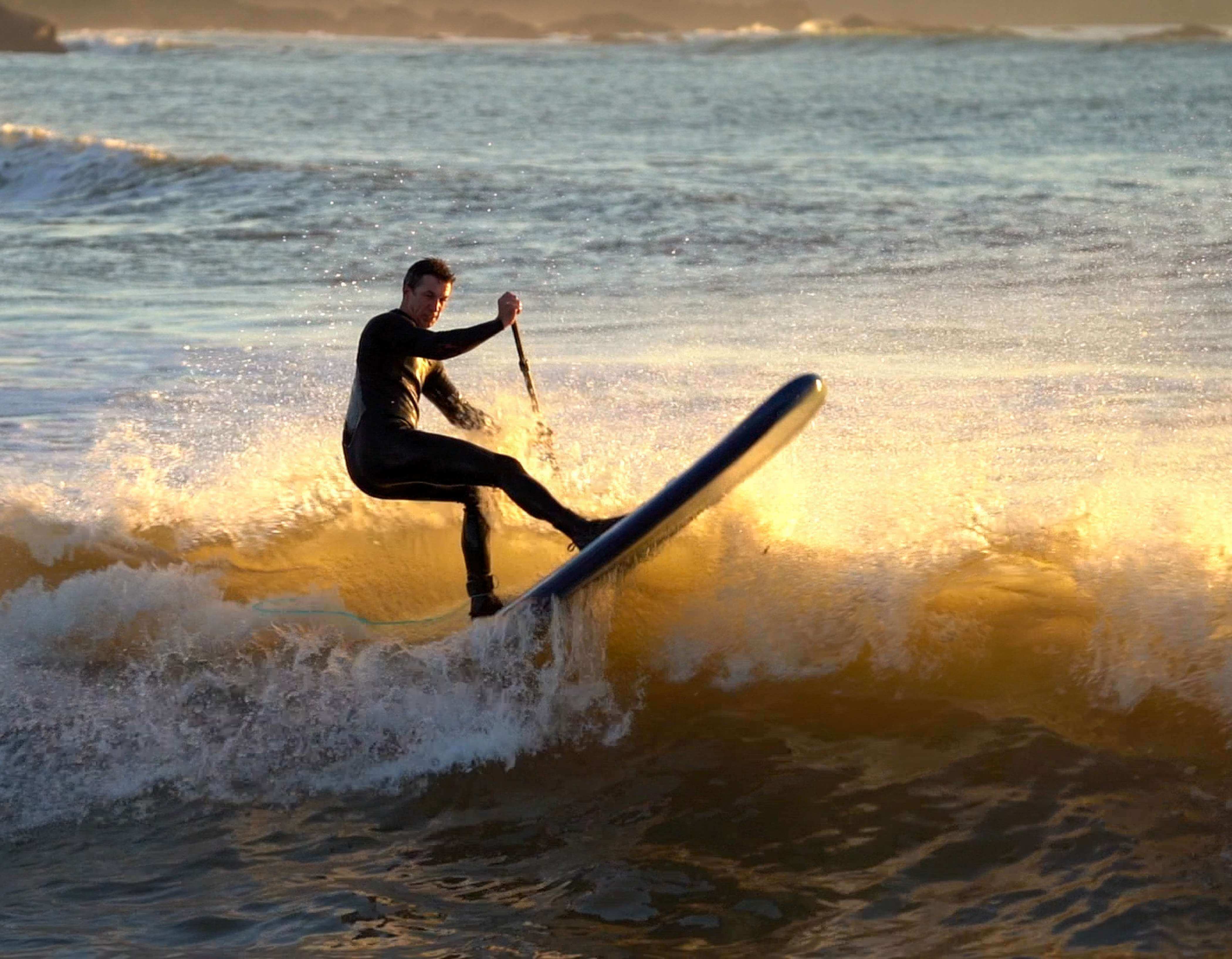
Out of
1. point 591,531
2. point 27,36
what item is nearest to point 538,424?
point 591,531

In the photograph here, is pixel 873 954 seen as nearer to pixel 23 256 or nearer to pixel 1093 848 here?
pixel 1093 848

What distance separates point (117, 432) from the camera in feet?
38.0

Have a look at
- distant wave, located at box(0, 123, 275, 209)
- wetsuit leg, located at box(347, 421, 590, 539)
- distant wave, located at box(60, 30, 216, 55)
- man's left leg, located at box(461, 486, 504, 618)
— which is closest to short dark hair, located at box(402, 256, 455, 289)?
wetsuit leg, located at box(347, 421, 590, 539)

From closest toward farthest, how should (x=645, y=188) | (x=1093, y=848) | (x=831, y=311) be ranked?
(x=1093, y=848)
(x=831, y=311)
(x=645, y=188)

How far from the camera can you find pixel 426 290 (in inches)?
279

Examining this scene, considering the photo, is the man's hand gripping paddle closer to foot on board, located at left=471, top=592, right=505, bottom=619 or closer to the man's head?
the man's head

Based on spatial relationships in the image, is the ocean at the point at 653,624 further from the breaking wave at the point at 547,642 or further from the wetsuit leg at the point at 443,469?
the wetsuit leg at the point at 443,469

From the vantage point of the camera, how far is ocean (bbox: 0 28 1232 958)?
5727 mm

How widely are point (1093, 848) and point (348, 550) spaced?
4800 mm

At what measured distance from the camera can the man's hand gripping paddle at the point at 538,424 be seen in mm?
7629

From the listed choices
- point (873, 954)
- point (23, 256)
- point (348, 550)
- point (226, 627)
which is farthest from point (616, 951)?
point (23, 256)

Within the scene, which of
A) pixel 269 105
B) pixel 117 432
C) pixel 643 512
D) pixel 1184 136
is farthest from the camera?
pixel 269 105

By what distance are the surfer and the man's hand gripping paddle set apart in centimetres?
45

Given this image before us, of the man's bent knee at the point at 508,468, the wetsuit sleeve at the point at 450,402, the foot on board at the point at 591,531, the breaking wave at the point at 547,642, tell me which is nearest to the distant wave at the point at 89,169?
the breaking wave at the point at 547,642
